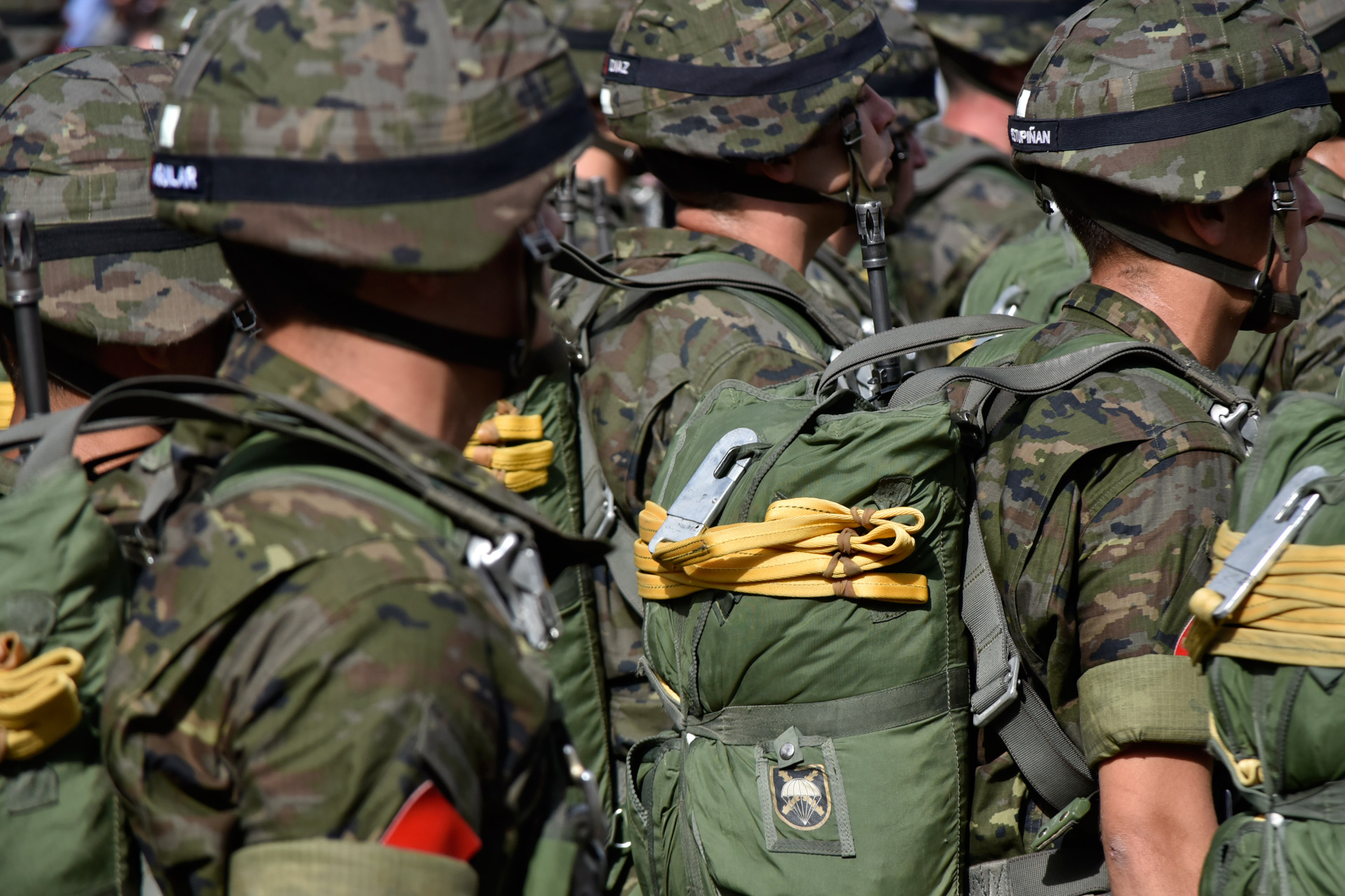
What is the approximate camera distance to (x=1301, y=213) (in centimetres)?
317

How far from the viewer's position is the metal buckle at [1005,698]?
Answer: 8.85ft

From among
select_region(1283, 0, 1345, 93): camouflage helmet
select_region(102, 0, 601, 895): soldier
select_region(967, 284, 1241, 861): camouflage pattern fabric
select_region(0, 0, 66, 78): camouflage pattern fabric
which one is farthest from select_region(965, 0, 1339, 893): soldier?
select_region(0, 0, 66, 78): camouflage pattern fabric

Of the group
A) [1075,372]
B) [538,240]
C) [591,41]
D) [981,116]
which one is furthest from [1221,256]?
[591,41]

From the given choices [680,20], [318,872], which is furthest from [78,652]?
[680,20]

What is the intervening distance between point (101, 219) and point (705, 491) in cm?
156

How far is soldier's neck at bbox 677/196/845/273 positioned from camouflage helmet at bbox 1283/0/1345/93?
6.27 feet

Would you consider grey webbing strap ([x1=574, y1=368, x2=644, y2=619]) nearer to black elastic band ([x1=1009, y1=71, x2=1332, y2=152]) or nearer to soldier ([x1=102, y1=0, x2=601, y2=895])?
black elastic band ([x1=1009, y1=71, x2=1332, y2=152])

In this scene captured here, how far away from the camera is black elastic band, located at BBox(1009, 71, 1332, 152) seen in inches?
116

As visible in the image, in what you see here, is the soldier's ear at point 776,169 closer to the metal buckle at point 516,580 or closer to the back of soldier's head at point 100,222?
the back of soldier's head at point 100,222

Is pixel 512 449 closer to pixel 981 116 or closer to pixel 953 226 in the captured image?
pixel 953 226

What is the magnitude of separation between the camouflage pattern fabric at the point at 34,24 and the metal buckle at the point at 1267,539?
12.3 m

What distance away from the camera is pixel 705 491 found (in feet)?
9.25

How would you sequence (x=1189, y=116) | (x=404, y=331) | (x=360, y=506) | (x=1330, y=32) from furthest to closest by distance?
(x=1330, y=32)
(x=1189, y=116)
(x=404, y=331)
(x=360, y=506)

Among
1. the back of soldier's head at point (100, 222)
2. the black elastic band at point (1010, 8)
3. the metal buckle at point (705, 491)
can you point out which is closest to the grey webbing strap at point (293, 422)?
the metal buckle at point (705, 491)
